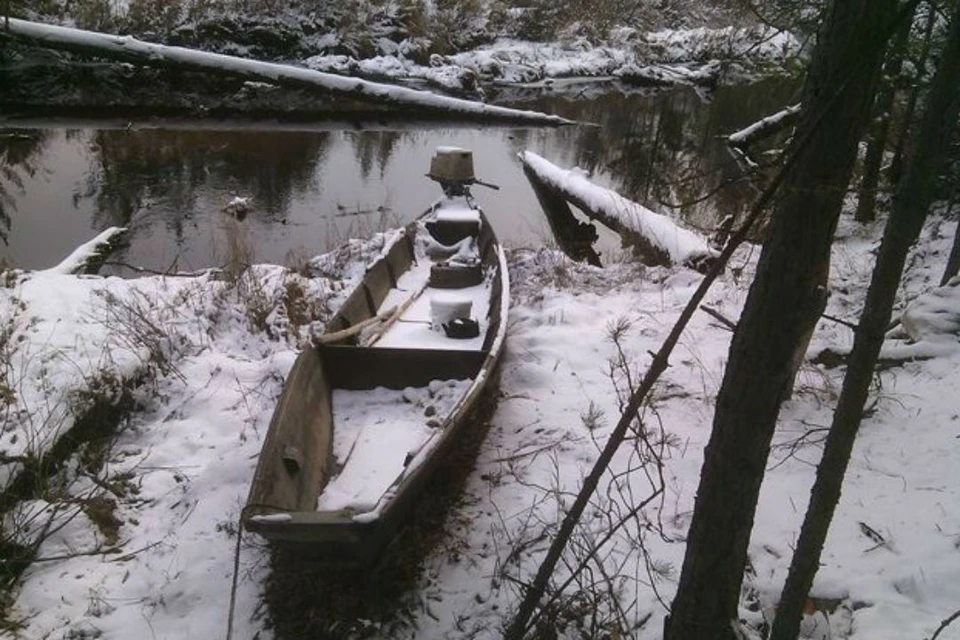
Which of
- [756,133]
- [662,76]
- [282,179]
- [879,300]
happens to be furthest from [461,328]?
[662,76]

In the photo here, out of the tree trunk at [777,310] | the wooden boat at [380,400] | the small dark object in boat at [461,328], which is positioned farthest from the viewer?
the small dark object in boat at [461,328]

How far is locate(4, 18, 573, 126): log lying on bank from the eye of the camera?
13570mm

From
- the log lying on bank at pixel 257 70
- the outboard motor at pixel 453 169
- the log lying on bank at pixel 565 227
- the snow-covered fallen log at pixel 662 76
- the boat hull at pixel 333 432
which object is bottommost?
the boat hull at pixel 333 432

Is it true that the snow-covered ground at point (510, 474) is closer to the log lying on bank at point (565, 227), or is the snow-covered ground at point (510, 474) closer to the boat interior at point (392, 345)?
the boat interior at point (392, 345)

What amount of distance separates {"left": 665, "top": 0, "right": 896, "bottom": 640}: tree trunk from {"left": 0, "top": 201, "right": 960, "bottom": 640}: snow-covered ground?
296 millimetres

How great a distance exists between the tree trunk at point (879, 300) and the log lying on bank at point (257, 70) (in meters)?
14.1

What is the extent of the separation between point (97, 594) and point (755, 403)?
3.01m

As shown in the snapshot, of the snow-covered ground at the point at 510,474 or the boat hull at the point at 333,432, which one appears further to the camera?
the snow-covered ground at the point at 510,474

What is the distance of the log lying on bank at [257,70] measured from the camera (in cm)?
1357

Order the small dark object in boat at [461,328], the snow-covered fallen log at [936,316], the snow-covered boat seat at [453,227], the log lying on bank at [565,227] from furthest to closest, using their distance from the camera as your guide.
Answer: the log lying on bank at [565,227] < the snow-covered boat seat at [453,227] < the small dark object in boat at [461,328] < the snow-covered fallen log at [936,316]

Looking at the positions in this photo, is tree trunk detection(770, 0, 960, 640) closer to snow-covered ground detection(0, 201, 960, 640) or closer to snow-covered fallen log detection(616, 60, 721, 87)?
snow-covered ground detection(0, 201, 960, 640)

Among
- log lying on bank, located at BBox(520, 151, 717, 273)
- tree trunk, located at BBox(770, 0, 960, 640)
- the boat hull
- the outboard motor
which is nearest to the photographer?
tree trunk, located at BBox(770, 0, 960, 640)

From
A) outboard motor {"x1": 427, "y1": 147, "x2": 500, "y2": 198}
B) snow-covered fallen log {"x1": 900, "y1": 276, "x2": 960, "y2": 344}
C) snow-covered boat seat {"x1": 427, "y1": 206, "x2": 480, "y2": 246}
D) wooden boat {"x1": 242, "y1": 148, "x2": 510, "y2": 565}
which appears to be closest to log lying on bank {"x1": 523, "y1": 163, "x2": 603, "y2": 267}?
outboard motor {"x1": 427, "y1": 147, "x2": 500, "y2": 198}

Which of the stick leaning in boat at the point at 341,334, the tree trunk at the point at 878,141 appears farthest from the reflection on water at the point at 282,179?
the stick leaning in boat at the point at 341,334
